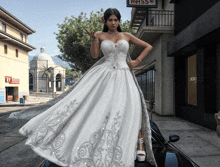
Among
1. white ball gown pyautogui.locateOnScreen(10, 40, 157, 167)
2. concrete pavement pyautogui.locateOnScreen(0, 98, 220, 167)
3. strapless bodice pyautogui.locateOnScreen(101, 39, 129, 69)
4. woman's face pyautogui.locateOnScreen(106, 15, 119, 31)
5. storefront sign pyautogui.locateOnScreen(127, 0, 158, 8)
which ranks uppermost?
storefront sign pyautogui.locateOnScreen(127, 0, 158, 8)

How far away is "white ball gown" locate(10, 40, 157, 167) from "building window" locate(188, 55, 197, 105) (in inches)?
310

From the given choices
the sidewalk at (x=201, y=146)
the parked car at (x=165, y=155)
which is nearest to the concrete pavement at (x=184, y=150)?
the sidewalk at (x=201, y=146)

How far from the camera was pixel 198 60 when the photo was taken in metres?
7.84

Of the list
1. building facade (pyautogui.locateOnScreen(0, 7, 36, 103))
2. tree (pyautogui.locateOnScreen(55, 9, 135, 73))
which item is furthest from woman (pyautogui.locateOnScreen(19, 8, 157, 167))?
building facade (pyautogui.locateOnScreen(0, 7, 36, 103))

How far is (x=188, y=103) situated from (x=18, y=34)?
26.3m

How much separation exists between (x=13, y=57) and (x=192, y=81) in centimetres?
2413

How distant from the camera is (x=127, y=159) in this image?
1539mm

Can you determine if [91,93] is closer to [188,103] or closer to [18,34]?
[188,103]

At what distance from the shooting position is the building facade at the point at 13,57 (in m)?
21.8

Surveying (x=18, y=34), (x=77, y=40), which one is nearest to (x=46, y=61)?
(x=18, y=34)

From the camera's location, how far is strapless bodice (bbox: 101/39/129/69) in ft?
6.72

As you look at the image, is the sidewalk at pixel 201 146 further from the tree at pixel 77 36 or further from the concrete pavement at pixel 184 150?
the tree at pixel 77 36

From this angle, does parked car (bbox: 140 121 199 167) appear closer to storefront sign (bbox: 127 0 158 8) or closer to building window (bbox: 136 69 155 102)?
storefront sign (bbox: 127 0 158 8)

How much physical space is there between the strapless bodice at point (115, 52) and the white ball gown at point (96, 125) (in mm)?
14
